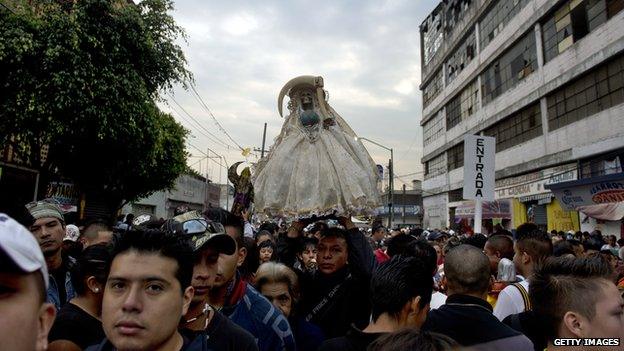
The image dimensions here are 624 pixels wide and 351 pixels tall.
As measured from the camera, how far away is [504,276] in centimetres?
471

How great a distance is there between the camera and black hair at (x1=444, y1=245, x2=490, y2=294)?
292 cm

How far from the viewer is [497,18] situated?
27828 mm

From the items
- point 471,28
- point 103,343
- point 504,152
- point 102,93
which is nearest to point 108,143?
point 102,93

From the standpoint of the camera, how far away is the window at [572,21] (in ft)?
57.9

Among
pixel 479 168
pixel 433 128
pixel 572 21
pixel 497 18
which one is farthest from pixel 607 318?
pixel 433 128

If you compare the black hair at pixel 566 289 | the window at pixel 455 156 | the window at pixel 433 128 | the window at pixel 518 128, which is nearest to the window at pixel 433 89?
the window at pixel 433 128

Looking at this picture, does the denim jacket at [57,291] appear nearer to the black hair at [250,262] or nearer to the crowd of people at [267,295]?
the crowd of people at [267,295]

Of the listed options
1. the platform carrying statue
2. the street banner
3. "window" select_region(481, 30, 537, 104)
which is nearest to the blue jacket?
the platform carrying statue

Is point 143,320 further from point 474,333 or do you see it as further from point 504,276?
point 504,276

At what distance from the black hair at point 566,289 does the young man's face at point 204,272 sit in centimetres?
185

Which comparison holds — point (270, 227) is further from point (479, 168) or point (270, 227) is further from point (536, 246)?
point (536, 246)

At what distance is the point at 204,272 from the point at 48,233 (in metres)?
2.27

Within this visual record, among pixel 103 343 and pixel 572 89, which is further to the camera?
pixel 572 89

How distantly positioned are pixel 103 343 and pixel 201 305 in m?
0.53
